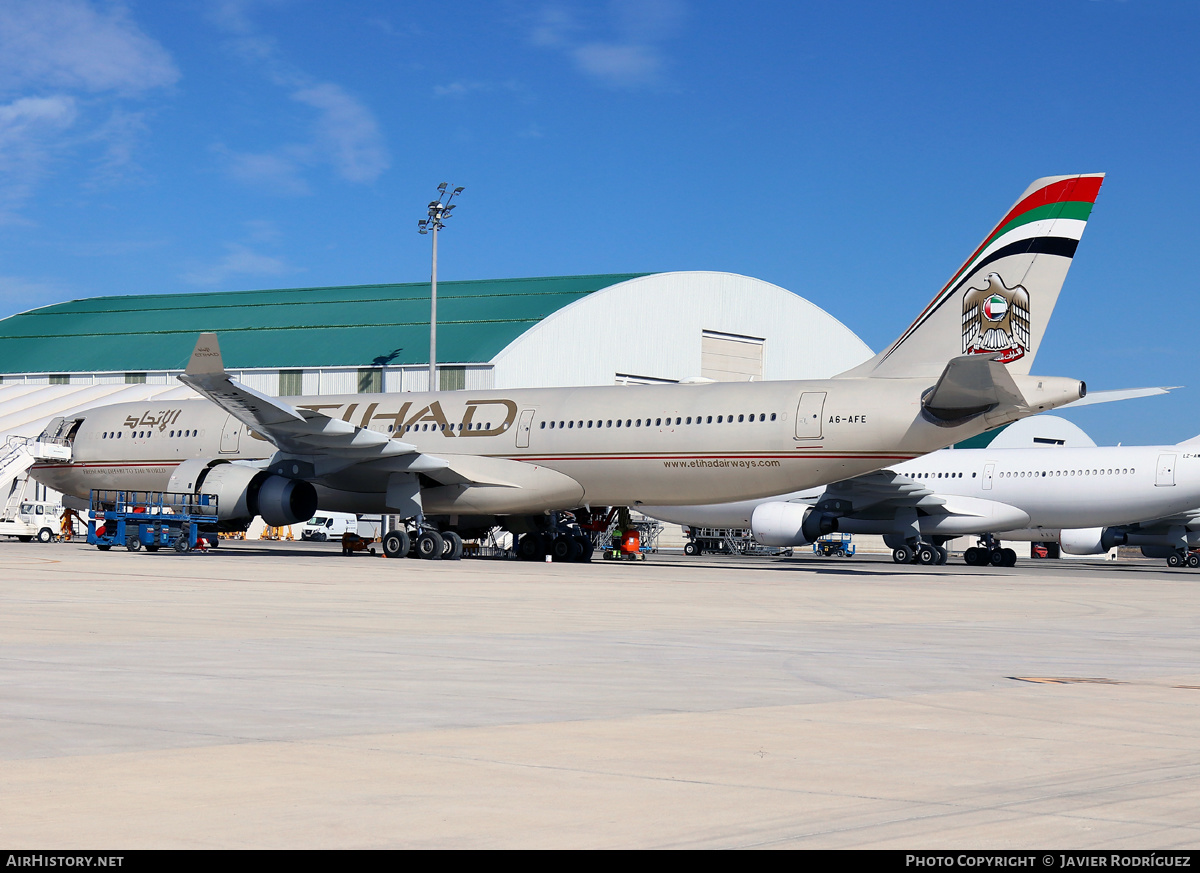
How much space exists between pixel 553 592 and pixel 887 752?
13.3 meters

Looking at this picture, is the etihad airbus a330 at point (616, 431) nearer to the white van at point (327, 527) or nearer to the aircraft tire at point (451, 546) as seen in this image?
the aircraft tire at point (451, 546)

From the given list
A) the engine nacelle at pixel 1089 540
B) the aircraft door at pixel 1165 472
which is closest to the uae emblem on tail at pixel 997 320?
the aircraft door at pixel 1165 472

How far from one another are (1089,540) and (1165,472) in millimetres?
13383

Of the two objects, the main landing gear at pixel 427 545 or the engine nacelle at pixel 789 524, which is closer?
the main landing gear at pixel 427 545

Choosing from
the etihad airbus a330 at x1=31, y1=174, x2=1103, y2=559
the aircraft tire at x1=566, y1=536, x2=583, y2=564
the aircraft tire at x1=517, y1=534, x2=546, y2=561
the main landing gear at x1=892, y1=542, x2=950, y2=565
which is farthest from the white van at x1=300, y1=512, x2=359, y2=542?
the aircraft tire at x1=566, y1=536, x2=583, y2=564

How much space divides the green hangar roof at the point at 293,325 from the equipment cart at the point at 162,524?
76.2 feet

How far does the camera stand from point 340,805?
5.13 m

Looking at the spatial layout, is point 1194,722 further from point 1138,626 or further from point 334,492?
point 334,492

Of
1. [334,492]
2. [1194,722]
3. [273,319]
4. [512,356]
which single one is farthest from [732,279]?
[1194,722]

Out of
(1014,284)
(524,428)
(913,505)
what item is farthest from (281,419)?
(913,505)

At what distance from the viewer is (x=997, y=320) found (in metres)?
28.1

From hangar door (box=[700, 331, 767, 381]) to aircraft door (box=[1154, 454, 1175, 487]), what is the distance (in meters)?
25.3

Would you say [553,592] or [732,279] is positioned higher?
[732,279]

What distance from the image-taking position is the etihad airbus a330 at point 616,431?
27.6 m
